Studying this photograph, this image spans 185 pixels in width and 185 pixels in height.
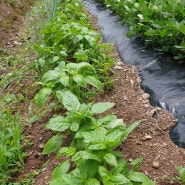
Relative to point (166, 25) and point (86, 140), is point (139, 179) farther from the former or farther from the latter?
point (166, 25)

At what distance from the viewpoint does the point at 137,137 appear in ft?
5.58

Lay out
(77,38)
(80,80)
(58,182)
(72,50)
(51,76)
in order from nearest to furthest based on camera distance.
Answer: (58,182) < (80,80) < (51,76) < (77,38) < (72,50)

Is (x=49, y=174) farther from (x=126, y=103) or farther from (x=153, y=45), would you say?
(x=153, y=45)

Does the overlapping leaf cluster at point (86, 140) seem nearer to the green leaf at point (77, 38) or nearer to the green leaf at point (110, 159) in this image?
the green leaf at point (110, 159)

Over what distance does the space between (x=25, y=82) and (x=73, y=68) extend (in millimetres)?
1275

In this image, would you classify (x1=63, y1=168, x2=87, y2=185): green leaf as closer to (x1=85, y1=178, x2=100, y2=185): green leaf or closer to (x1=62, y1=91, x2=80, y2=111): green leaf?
(x1=85, y1=178, x2=100, y2=185): green leaf

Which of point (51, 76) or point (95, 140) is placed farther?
point (51, 76)

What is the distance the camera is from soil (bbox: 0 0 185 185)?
1.48 m

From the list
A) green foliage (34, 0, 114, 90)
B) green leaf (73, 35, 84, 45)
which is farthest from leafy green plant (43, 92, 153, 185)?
green leaf (73, 35, 84, 45)

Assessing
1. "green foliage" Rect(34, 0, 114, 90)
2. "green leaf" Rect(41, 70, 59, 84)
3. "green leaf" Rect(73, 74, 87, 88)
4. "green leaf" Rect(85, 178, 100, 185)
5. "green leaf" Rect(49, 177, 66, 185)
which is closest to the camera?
"green leaf" Rect(85, 178, 100, 185)

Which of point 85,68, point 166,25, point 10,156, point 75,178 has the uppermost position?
point 166,25

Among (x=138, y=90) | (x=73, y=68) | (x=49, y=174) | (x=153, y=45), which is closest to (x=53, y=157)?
(x=49, y=174)

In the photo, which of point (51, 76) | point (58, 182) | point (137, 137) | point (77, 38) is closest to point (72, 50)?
point (77, 38)

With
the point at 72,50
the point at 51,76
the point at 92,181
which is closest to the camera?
the point at 92,181
